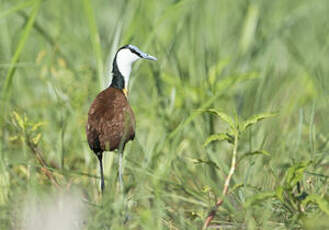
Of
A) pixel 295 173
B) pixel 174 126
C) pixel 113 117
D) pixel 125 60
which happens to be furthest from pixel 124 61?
pixel 174 126

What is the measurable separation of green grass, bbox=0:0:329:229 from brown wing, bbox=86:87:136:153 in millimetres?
181

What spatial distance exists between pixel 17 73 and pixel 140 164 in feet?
4.22

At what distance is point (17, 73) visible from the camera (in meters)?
3.11

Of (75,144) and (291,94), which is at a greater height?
(291,94)

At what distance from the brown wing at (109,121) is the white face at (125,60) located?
0.19ft

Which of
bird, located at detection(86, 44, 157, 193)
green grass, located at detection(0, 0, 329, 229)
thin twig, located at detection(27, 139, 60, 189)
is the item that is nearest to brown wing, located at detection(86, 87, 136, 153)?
bird, located at detection(86, 44, 157, 193)

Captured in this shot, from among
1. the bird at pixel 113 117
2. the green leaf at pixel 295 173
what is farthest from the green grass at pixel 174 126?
the bird at pixel 113 117

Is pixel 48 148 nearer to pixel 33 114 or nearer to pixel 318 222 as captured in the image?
pixel 33 114

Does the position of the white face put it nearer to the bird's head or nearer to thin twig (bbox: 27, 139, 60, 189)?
the bird's head

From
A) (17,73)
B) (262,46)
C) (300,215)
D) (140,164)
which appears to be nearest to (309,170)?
(300,215)

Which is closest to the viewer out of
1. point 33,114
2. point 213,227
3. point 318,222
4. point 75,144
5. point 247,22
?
point 318,222

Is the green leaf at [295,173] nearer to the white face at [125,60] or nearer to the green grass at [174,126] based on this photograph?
the green grass at [174,126]

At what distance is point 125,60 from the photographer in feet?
5.22

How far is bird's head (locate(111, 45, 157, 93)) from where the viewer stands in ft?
5.20
